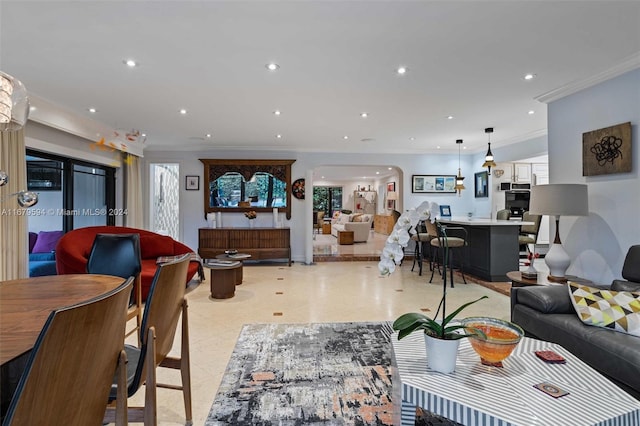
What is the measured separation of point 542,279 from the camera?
3.10 meters

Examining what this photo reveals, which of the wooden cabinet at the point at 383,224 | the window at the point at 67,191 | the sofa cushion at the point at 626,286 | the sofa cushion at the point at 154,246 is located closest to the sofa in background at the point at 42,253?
the window at the point at 67,191

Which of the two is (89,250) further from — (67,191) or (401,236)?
(401,236)

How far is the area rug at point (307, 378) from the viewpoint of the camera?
74.7 inches

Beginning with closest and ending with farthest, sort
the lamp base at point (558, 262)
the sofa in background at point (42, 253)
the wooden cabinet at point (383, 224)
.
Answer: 1. the lamp base at point (558, 262)
2. the sofa in background at point (42, 253)
3. the wooden cabinet at point (383, 224)

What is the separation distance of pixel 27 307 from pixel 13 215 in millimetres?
2909

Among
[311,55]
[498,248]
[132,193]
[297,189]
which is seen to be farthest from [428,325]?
[132,193]

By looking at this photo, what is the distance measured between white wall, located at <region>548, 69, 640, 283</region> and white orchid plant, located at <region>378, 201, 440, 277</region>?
2703mm

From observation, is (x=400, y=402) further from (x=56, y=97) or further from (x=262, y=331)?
(x=56, y=97)

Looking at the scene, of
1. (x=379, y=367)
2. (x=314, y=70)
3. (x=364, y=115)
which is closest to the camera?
(x=379, y=367)

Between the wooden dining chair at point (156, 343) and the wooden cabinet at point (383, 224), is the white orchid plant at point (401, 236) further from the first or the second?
the wooden cabinet at point (383, 224)

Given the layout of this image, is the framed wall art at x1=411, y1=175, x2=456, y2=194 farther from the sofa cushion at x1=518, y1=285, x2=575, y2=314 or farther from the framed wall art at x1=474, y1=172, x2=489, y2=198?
the sofa cushion at x1=518, y1=285, x2=575, y2=314

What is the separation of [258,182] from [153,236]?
104 inches

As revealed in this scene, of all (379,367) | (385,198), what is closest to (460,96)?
(379,367)

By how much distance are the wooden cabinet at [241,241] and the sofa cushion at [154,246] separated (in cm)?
146
